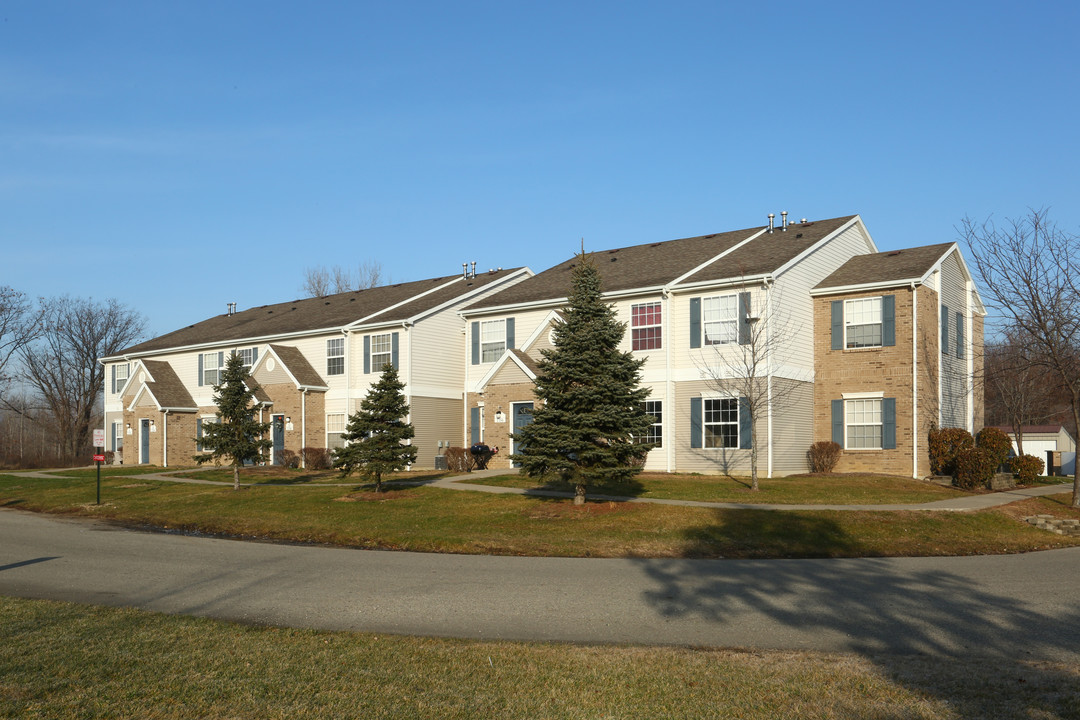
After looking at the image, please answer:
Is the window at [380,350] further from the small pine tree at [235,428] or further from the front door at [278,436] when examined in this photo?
the small pine tree at [235,428]

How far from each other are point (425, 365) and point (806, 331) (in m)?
14.4

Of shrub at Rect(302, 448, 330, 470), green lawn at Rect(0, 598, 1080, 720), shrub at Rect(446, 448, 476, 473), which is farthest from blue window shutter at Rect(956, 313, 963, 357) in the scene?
green lawn at Rect(0, 598, 1080, 720)

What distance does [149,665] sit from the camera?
23.4 ft

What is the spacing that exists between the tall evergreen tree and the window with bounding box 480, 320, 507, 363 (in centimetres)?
1339

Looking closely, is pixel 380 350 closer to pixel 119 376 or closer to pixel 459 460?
pixel 459 460

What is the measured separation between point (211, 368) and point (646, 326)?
2357 cm

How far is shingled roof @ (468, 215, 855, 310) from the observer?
2838cm

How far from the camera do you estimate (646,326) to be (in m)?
29.2

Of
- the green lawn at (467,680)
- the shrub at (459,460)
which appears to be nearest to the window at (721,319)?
the shrub at (459,460)

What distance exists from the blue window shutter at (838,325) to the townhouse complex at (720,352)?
0.15 feet

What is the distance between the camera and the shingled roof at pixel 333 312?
120 ft

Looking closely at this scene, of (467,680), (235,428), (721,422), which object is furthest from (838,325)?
(467,680)

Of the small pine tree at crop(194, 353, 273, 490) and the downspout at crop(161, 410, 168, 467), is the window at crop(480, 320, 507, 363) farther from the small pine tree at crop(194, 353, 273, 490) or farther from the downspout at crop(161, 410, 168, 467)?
the downspout at crop(161, 410, 168, 467)

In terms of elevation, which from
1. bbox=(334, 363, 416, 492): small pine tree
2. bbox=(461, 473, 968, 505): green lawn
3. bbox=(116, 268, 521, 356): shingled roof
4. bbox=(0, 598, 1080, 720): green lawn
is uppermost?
bbox=(116, 268, 521, 356): shingled roof
